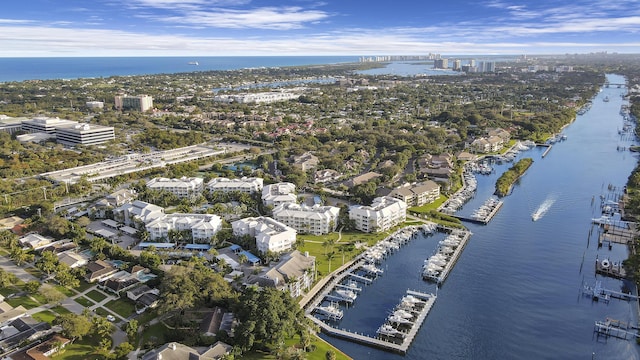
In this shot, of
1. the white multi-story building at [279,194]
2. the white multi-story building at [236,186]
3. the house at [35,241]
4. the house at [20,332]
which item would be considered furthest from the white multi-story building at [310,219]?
the house at [20,332]

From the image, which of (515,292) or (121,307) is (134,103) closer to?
(121,307)

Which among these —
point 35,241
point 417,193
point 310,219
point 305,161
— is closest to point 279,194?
point 310,219

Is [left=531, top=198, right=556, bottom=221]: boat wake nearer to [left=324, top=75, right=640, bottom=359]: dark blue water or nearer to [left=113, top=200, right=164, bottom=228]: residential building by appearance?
[left=324, top=75, right=640, bottom=359]: dark blue water

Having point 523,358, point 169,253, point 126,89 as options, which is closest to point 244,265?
point 169,253

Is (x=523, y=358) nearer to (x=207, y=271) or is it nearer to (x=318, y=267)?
(x=318, y=267)

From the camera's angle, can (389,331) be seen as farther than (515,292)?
No
